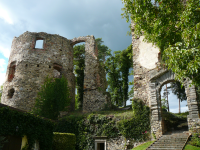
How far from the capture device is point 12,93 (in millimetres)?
16562

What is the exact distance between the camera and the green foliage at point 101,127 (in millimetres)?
10648

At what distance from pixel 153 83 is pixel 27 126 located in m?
7.26

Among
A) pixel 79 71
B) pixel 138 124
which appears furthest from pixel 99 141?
pixel 79 71

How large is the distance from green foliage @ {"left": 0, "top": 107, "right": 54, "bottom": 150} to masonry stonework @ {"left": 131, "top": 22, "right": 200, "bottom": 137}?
5.66 meters

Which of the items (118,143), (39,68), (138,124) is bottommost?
(118,143)

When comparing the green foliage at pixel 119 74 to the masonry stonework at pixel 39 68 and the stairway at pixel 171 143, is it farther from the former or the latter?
the stairway at pixel 171 143

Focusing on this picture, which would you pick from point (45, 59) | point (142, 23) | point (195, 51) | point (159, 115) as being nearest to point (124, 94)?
point (45, 59)

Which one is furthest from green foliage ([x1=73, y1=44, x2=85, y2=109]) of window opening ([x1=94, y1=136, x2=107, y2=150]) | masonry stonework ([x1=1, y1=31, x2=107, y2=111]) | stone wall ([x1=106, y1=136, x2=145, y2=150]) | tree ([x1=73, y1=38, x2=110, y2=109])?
stone wall ([x1=106, y1=136, x2=145, y2=150])

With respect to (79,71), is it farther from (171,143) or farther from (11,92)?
(171,143)

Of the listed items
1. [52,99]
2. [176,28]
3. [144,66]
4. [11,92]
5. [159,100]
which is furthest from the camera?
[11,92]

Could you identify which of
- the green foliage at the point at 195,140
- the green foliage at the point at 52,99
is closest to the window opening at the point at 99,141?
the green foliage at the point at 52,99

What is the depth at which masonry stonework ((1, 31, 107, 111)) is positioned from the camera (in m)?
15.7

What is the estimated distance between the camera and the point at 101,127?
11773 mm

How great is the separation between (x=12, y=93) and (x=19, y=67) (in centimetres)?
244
